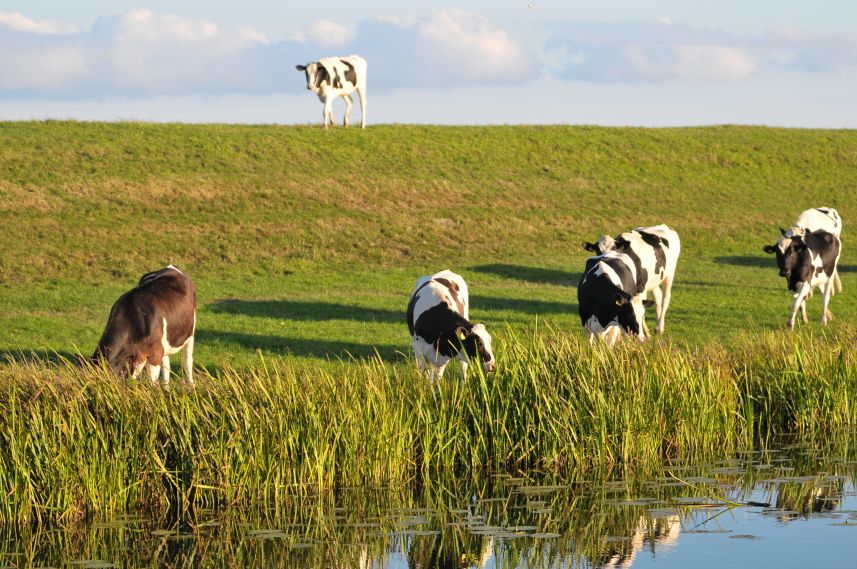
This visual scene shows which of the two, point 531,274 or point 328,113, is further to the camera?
point 328,113

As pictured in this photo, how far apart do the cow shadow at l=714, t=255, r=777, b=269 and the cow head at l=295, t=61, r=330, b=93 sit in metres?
18.7

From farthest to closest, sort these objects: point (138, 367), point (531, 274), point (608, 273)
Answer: point (531, 274), point (608, 273), point (138, 367)

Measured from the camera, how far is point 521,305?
1181 inches

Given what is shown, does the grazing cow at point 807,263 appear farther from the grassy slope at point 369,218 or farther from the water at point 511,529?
the water at point 511,529

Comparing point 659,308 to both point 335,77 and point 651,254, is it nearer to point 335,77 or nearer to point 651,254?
point 651,254

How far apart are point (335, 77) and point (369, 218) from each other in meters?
9.96

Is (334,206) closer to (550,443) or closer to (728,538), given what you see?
(550,443)

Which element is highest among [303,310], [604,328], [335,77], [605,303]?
[335,77]

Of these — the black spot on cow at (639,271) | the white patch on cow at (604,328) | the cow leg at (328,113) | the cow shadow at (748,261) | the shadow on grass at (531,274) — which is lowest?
the shadow on grass at (531,274)

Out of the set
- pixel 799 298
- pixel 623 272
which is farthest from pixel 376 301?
pixel 799 298

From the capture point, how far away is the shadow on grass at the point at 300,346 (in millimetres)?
23250

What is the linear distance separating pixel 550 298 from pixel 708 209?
18.7 m

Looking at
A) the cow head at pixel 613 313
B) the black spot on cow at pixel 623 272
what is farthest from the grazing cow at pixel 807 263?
the cow head at pixel 613 313

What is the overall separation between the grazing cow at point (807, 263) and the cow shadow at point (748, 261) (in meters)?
9.78
